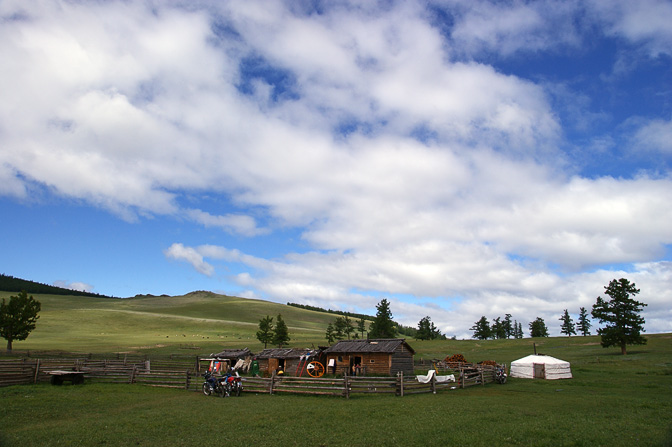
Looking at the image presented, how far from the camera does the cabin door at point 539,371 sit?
125 feet

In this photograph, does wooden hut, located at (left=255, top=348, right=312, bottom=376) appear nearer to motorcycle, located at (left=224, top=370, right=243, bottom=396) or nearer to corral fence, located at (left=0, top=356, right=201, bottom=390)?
corral fence, located at (left=0, top=356, right=201, bottom=390)

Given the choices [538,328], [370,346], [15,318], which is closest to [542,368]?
[370,346]

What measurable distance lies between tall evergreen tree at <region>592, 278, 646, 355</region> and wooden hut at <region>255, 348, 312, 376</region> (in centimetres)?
4629

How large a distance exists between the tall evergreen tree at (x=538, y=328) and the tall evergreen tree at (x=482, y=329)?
47.5ft

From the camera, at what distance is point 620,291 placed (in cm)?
6066

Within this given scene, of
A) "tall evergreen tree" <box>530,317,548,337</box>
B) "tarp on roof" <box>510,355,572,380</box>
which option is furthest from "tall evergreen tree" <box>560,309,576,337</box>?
A: "tarp on roof" <box>510,355,572,380</box>

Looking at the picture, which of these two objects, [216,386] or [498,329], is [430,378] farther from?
[498,329]

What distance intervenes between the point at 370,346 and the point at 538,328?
96.6 m

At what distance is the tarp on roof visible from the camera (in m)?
37.8

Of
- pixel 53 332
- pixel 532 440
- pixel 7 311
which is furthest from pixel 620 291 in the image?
pixel 53 332

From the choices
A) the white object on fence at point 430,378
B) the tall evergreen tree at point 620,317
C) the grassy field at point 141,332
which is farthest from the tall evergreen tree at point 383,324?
the white object on fence at point 430,378

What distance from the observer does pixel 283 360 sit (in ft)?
145

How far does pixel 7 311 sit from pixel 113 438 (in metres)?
64.8

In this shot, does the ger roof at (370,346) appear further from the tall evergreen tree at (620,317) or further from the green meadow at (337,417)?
the tall evergreen tree at (620,317)
